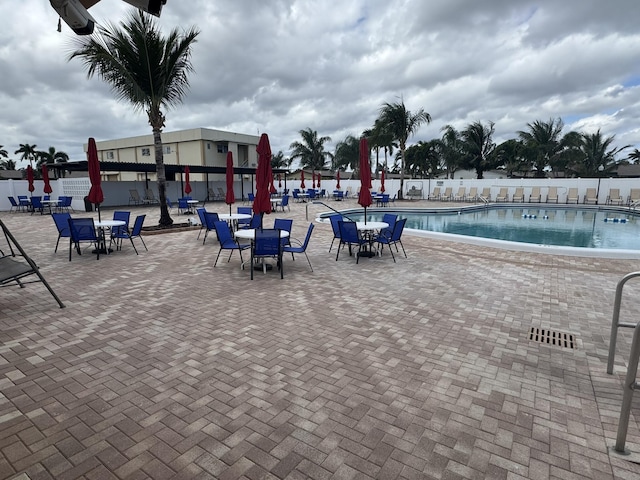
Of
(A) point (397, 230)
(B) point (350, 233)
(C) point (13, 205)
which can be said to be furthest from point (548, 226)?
(C) point (13, 205)

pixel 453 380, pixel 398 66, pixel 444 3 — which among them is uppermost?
pixel 398 66

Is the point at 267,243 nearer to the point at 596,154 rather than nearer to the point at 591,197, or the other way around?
the point at 591,197

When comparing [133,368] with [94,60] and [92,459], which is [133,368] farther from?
[94,60]

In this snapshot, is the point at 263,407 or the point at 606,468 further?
the point at 263,407

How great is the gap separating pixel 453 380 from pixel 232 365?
188cm

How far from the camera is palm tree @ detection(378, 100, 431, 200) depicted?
25.6 m

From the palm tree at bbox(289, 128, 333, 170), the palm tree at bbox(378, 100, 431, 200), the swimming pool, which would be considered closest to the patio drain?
the swimming pool

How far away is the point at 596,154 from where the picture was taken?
3553 centimetres

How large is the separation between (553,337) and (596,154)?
4175 cm

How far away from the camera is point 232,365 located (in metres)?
3.12

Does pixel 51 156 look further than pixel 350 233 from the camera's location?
Yes

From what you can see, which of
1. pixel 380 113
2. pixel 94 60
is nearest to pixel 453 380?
pixel 94 60

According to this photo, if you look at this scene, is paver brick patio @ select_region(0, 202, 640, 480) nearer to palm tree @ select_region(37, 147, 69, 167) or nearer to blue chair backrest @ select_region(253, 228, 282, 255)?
blue chair backrest @ select_region(253, 228, 282, 255)

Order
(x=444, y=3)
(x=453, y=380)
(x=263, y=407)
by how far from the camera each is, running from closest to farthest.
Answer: (x=263, y=407), (x=453, y=380), (x=444, y=3)
